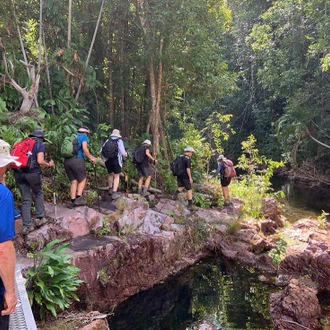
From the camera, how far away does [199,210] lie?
10.9 meters

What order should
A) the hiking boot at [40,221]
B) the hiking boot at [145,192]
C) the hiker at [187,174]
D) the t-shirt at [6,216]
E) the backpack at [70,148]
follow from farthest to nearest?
1. the hiking boot at [145,192]
2. the hiker at [187,174]
3. the backpack at [70,148]
4. the hiking boot at [40,221]
5. the t-shirt at [6,216]

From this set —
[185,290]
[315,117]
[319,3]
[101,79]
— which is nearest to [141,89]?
[101,79]

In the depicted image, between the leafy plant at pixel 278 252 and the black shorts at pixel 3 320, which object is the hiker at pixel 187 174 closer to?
the leafy plant at pixel 278 252

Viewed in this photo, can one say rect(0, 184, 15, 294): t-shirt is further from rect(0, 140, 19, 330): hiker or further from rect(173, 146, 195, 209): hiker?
rect(173, 146, 195, 209): hiker

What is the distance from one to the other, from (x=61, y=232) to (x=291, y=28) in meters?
15.7

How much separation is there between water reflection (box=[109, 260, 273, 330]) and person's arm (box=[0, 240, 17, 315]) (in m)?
3.99

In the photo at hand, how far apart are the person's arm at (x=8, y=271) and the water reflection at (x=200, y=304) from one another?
13.1ft

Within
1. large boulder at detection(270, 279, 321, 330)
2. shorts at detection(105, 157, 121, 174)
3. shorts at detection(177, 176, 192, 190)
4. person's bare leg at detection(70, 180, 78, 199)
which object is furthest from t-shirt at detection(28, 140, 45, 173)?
large boulder at detection(270, 279, 321, 330)

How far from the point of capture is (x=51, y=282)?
216 inches

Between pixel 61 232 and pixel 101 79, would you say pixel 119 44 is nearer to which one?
pixel 101 79

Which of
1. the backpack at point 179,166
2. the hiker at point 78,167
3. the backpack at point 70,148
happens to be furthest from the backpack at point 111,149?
the backpack at point 179,166

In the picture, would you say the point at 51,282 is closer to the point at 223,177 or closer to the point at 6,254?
the point at 6,254

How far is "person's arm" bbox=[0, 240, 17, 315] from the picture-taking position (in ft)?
8.63

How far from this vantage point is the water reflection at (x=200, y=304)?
21.7 feet
